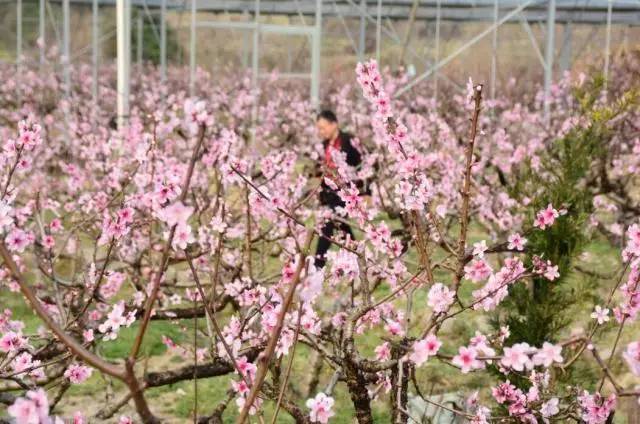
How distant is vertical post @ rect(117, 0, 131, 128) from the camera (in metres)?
9.67

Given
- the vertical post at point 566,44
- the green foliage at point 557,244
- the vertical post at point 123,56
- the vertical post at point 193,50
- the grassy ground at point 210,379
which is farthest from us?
the vertical post at point 566,44

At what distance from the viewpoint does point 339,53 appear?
1756 inches

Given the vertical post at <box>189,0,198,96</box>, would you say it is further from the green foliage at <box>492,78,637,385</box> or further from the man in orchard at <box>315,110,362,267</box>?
the green foliage at <box>492,78,637,385</box>

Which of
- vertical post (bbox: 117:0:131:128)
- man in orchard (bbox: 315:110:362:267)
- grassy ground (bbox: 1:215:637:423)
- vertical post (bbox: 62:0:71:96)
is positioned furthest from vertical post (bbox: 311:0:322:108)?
grassy ground (bbox: 1:215:637:423)

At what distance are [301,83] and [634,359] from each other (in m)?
25.8

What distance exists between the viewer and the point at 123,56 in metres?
9.91

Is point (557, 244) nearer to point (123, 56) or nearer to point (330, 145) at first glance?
point (330, 145)

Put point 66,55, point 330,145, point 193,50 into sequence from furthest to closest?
point 66,55 < point 193,50 < point 330,145

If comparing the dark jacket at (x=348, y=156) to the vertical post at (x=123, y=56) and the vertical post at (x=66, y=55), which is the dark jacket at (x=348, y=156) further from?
the vertical post at (x=66, y=55)

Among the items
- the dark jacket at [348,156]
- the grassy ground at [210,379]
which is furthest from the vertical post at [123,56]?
the grassy ground at [210,379]

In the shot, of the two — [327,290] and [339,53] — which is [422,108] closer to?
[327,290]

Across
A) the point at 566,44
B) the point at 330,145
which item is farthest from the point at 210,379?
the point at 566,44

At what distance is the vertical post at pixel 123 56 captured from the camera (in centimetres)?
967

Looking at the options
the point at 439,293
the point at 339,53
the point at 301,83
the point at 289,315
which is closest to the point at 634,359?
the point at 439,293
